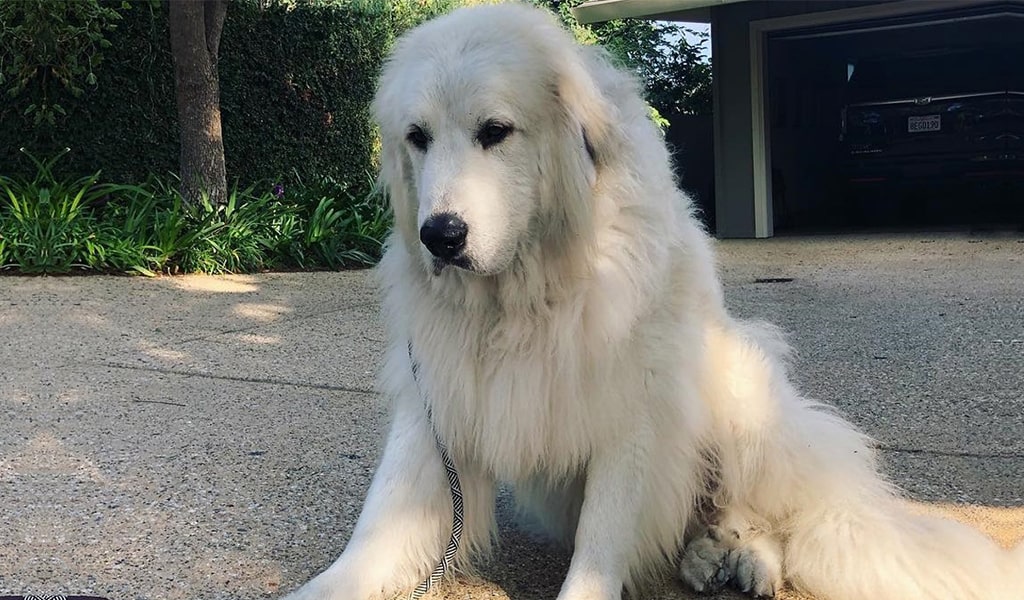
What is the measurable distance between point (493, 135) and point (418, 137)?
0.21 meters

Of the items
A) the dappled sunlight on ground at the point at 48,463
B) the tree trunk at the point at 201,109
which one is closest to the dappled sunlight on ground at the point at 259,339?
the dappled sunlight on ground at the point at 48,463

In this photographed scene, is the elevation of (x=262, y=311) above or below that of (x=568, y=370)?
below

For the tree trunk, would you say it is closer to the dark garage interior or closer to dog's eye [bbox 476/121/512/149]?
the dark garage interior

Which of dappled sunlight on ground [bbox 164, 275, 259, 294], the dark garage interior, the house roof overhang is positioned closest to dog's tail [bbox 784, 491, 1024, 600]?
dappled sunlight on ground [bbox 164, 275, 259, 294]

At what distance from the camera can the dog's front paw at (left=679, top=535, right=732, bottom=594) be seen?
262 cm

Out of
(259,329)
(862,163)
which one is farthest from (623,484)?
(862,163)

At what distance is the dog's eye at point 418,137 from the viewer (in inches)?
95.7

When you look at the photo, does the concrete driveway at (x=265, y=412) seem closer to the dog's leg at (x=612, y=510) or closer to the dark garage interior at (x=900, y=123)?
the dog's leg at (x=612, y=510)

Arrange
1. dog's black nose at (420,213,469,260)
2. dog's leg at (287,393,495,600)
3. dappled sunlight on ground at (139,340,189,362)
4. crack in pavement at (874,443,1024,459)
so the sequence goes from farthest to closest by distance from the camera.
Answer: dappled sunlight on ground at (139,340,189,362) < crack in pavement at (874,443,1024,459) < dog's leg at (287,393,495,600) < dog's black nose at (420,213,469,260)

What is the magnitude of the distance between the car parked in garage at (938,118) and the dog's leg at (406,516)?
11.9 metres

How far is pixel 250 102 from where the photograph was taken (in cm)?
1111

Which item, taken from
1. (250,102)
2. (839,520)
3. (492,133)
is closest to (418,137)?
(492,133)

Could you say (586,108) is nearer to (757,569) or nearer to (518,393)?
(518,393)

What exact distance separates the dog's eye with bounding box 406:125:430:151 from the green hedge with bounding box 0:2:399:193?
853 cm
